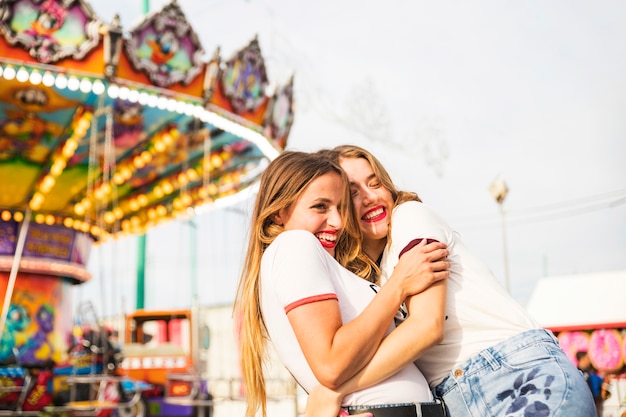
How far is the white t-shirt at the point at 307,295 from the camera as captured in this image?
5.89 ft

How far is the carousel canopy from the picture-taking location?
8281 mm

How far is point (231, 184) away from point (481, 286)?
38.8 feet

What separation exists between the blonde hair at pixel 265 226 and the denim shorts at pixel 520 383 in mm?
570

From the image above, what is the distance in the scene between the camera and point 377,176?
231 cm

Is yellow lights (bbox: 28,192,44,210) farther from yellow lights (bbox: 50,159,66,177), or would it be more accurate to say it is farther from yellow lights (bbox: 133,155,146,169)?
yellow lights (bbox: 133,155,146,169)

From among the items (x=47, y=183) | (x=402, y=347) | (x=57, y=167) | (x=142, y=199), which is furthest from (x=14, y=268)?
(x=402, y=347)

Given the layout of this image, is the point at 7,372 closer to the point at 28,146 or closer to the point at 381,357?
the point at 28,146

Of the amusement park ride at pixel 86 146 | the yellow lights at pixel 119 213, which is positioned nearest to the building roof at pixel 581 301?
the amusement park ride at pixel 86 146

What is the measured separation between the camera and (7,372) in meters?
9.95

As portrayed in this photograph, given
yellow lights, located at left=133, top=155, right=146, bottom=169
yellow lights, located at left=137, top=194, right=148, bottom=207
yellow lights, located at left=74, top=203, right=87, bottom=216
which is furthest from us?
yellow lights, located at left=137, top=194, right=148, bottom=207

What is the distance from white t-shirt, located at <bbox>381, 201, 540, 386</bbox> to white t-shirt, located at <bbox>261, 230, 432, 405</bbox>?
9 centimetres

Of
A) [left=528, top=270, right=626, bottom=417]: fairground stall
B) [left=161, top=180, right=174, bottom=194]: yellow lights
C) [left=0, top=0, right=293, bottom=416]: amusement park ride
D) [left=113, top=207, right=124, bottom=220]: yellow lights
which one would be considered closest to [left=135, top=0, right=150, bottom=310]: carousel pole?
[left=113, top=207, right=124, bottom=220]: yellow lights

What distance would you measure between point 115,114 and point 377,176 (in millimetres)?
7909

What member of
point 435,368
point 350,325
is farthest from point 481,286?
point 350,325
